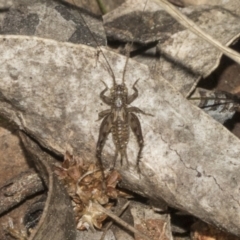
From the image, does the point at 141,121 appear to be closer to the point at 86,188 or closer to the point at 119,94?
the point at 119,94

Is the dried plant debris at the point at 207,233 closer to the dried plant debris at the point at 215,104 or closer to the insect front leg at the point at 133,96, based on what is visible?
the dried plant debris at the point at 215,104

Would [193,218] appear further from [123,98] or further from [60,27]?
[60,27]

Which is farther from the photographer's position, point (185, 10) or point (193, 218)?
point (185, 10)

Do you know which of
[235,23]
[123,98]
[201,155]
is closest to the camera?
[201,155]

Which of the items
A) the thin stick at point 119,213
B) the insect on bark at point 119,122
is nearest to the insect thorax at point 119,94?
the insect on bark at point 119,122

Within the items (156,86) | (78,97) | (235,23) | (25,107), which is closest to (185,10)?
(235,23)

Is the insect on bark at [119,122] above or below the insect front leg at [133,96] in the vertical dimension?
below

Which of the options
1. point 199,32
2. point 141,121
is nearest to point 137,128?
point 141,121
